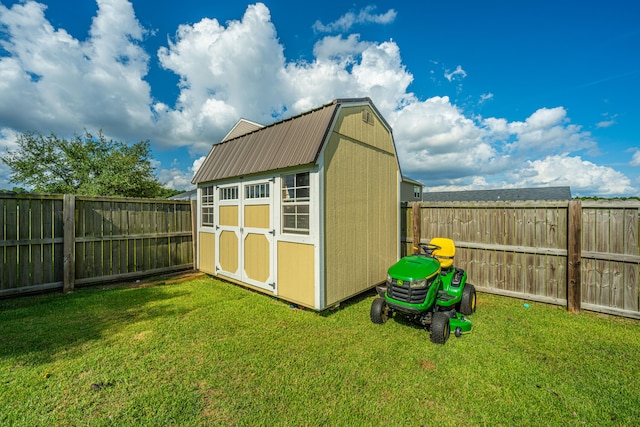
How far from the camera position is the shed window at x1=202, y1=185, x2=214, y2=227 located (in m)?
6.71

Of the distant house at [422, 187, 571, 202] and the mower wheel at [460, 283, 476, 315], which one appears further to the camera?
the distant house at [422, 187, 571, 202]

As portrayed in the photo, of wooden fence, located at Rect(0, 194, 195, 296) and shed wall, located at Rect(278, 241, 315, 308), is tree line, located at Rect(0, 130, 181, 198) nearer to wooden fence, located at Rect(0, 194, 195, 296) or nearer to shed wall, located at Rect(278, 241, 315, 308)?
wooden fence, located at Rect(0, 194, 195, 296)

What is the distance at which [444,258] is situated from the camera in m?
4.28

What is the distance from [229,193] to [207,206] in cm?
123

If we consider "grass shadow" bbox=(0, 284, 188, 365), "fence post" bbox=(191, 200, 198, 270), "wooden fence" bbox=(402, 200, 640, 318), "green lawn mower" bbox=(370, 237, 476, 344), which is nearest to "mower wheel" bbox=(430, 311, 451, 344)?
"green lawn mower" bbox=(370, 237, 476, 344)

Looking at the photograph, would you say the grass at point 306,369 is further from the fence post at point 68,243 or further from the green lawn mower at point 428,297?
the fence post at point 68,243

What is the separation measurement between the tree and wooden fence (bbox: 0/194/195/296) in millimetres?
9254

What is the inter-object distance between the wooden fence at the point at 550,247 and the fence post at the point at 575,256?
0.01 metres

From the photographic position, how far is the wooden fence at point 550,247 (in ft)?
13.1

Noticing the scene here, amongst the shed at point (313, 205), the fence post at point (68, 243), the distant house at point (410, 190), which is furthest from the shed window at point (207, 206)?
the distant house at point (410, 190)

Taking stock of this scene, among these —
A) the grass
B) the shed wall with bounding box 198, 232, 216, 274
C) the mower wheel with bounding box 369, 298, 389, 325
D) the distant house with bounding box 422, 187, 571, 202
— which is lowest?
the grass

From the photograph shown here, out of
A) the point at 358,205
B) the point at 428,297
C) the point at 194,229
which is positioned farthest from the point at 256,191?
the point at 428,297

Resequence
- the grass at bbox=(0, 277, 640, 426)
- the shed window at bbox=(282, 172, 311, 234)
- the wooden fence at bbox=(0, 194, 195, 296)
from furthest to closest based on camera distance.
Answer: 1. the wooden fence at bbox=(0, 194, 195, 296)
2. the shed window at bbox=(282, 172, 311, 234)
3. the grass at bbox=(0, 277, 640, 426)

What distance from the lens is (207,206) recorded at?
684cm
